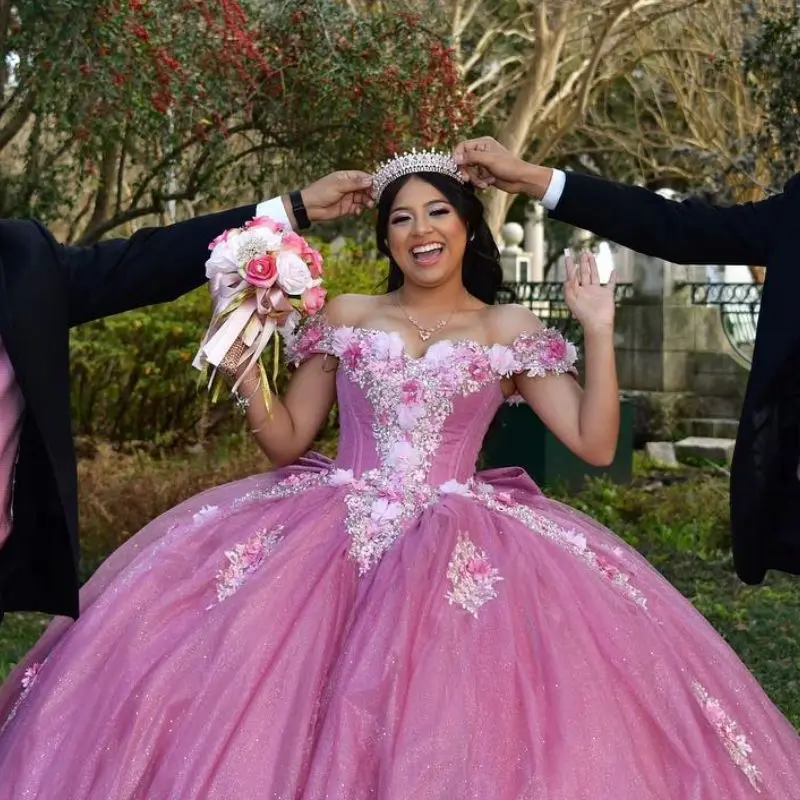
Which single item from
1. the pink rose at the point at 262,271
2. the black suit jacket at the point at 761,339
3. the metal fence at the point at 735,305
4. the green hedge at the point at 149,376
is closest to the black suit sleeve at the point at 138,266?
the pink rose at the point at 262,271

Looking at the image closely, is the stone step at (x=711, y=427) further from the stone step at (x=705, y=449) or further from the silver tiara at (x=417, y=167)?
the silver tiara at (x=417, y=167)

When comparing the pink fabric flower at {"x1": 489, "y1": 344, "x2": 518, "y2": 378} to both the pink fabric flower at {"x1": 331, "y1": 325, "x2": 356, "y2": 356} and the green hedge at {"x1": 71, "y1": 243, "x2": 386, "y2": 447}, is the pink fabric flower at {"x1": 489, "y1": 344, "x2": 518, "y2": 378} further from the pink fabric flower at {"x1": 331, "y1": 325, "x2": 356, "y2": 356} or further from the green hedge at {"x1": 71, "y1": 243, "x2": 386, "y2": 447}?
the green hedge at {"x1": 71, "y1": 243, "x2": 386, "y2": 447}

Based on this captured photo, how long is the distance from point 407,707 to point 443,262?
4.89 feet

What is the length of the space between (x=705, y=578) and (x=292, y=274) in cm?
417

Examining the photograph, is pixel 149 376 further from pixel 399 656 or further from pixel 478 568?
pixel 399 656

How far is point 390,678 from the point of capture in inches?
113

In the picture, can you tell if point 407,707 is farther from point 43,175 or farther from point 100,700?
point 43,175

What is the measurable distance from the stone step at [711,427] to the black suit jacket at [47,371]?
969 centimetres

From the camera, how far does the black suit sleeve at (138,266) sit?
324 cm

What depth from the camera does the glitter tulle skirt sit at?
2.74 metres

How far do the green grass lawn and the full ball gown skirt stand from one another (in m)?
1.84

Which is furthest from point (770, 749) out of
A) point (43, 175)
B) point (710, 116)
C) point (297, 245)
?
point (710, 116)

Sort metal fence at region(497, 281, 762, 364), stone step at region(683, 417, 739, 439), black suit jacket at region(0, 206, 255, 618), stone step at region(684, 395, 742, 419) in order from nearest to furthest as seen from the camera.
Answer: black suit jacket at region(0, 206, 255, 618)
stone step at region(683, 417, 739, 439)
stone step at region(684, 395, 742, 419)
metal fence at region(497, 281, 762, 364)

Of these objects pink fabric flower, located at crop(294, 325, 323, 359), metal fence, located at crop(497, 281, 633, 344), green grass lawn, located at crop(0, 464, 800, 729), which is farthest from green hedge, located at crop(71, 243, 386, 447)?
pink fabric flower, located at crop(294, 325, 323, 359)
